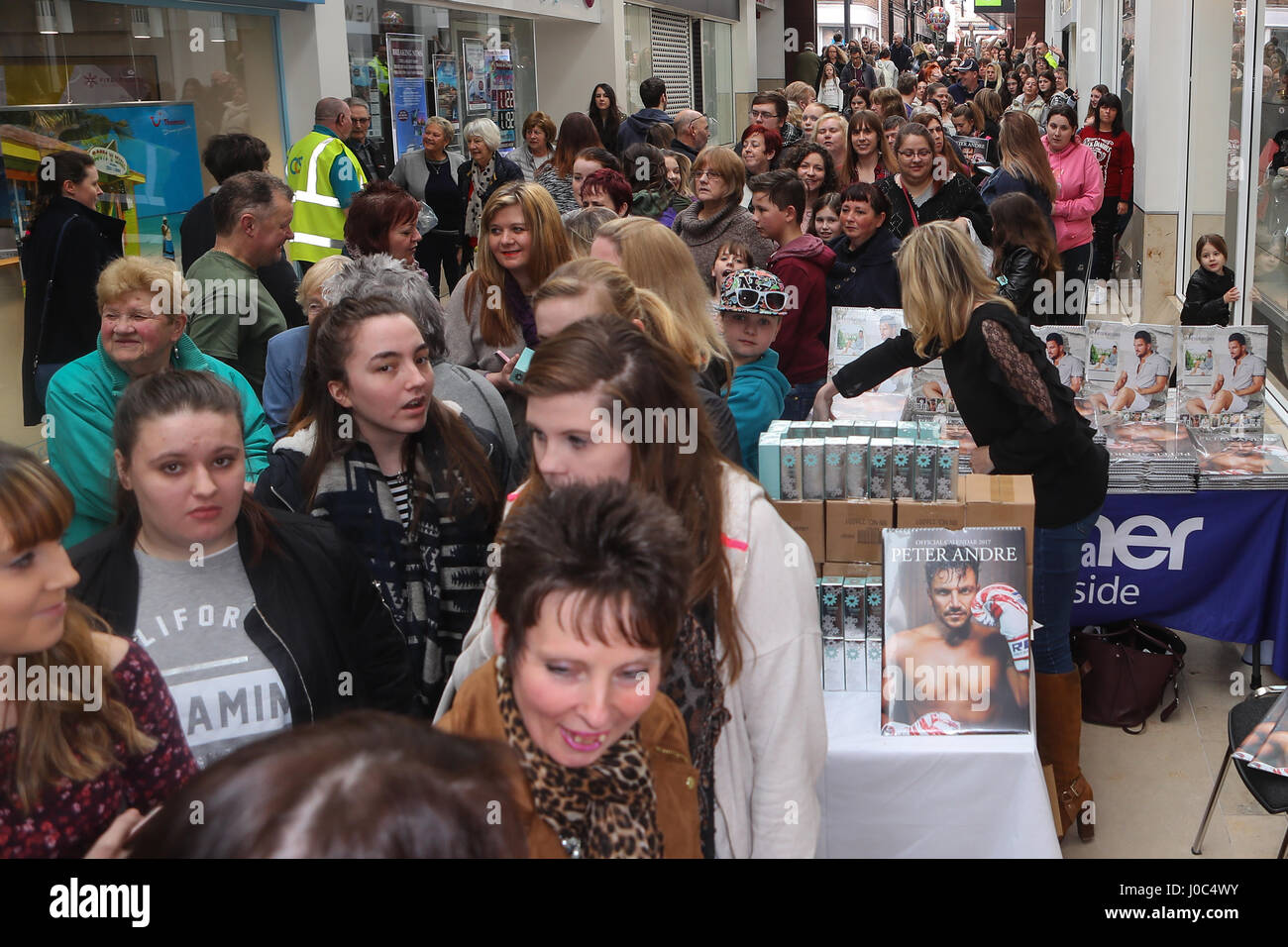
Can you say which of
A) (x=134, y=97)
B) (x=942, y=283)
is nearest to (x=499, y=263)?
(x=942, y=283)

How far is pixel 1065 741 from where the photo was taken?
155 inches

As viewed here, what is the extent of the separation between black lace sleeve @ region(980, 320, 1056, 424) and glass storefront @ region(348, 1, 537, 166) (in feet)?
28.1

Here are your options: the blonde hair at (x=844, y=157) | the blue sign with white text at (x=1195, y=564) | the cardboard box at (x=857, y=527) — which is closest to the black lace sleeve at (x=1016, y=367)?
the cardboard box at (x=857, y=527)

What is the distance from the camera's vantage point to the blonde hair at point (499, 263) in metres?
4.70

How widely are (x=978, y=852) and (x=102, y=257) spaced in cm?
473

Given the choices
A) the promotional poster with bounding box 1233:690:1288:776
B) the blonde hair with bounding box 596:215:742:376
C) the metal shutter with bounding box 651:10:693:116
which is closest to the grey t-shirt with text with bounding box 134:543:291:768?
the blonde hair with bounding box 596:215:742:376

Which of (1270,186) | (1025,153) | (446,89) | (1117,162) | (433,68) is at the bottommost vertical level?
(1270,186)

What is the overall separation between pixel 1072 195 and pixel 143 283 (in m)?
7.84

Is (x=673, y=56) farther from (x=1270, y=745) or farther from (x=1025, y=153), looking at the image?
(x=1270, y=745)

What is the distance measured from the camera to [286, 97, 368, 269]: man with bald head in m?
7.57

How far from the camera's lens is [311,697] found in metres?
2.40

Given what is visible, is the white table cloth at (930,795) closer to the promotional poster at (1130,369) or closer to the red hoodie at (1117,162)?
the promotional poster at (1130,369)

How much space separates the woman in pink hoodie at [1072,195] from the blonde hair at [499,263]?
5.33 metres

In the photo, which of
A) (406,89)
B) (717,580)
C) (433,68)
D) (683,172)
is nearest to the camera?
(717,580)
